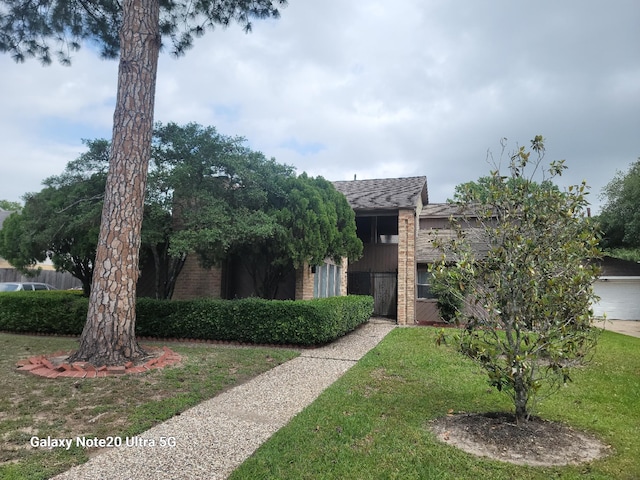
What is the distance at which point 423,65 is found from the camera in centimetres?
984

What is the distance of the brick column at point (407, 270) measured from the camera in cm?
1516

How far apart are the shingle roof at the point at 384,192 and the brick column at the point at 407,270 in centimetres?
64

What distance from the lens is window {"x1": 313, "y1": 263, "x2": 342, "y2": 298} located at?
14.0 metres

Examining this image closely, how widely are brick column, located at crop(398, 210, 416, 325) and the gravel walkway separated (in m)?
8.34

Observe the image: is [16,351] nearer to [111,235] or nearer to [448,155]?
[111,235]

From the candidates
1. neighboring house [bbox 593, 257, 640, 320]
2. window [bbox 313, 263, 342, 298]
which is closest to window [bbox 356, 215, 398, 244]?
window [bbox 313, 263, 342, 298]

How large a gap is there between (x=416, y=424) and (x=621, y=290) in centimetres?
2518

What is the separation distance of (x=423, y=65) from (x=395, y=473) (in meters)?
9.19

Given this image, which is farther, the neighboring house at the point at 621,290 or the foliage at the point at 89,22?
the neighboring house at the point at 621,290

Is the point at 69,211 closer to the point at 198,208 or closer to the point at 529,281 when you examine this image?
the point at 198,208

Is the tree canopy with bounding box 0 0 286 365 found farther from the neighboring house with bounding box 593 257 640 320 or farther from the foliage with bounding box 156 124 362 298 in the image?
the neighboring house with bounding box 593 257 640 320

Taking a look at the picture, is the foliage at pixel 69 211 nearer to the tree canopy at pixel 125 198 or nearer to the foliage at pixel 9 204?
the tree canopy at pixel 125 198

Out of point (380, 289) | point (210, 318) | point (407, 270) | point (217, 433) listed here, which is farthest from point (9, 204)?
point (217, 433)

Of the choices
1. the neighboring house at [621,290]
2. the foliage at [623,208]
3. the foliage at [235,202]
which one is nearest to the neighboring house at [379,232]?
the foliage at [235,202]
